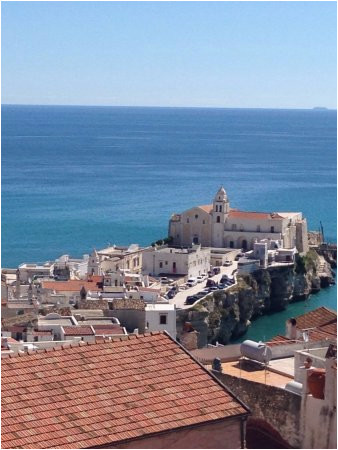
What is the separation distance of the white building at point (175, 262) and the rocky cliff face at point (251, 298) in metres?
2.33

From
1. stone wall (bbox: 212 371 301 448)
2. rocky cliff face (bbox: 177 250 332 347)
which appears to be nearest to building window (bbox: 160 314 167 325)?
rocky cliff face (bbox: 177 250 332 347)

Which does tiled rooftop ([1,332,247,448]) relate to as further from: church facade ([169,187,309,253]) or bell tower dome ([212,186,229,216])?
bell tower dome ([212,186,229,216])

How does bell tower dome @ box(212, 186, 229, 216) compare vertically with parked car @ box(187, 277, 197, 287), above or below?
above

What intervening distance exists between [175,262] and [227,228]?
679cm

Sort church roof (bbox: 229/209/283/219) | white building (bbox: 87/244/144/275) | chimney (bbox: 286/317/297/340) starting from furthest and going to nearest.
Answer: church roof (bbox: 229/209/283/219), white building (bbox: 87/244/144/275), chimney (bbox: 286/317/297/340)

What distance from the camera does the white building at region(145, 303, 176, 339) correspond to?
1201 inches

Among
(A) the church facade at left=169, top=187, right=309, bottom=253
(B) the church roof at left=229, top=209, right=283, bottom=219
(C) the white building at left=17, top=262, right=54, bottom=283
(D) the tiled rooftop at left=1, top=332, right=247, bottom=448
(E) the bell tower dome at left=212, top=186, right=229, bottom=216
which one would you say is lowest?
(C) the white building at left=17, top=262, right=54, bottom=283

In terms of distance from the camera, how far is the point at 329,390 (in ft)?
26.5

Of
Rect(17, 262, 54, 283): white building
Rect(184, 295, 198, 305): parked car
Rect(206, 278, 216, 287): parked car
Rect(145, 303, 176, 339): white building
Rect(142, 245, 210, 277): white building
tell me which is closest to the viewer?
Rect(145, 303, 176, 339): white building

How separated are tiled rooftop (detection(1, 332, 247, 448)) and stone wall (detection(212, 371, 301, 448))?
5.54ft

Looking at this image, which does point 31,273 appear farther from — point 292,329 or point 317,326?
point 292,329

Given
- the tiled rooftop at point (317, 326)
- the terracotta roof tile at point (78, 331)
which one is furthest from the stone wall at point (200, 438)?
the terracotta roof tile at point (78, 331)

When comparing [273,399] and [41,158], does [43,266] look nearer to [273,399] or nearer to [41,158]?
[273,399]

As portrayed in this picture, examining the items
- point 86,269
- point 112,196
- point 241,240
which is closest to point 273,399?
point 86,269
